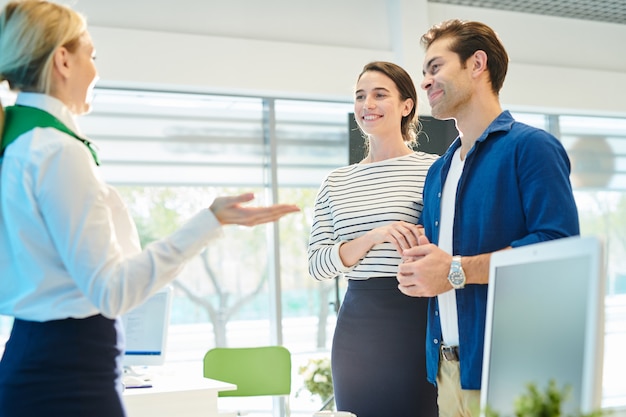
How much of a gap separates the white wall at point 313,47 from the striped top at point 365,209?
297cm

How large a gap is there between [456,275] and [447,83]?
0.64 meters

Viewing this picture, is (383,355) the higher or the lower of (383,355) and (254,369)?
the higher

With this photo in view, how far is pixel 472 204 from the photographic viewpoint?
1.99 metres

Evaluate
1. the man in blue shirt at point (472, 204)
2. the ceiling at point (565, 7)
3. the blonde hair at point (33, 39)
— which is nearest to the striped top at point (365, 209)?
the man in blue shirt at point (472, 204)

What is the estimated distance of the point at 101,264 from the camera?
1.31 metres

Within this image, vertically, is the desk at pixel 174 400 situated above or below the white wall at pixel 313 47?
below

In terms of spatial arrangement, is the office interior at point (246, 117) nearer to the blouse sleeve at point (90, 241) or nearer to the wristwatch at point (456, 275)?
the wristwatch at point (456, 275)

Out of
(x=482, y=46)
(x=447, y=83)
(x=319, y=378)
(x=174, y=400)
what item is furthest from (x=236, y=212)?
(x=319, y=378)

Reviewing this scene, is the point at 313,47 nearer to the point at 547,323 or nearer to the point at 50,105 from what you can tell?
the point at 50,105

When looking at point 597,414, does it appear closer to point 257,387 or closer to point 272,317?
point 257,387

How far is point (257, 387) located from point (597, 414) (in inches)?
131

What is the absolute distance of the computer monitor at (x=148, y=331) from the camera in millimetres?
3697

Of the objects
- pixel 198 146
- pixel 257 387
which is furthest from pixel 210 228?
pixel 198 146

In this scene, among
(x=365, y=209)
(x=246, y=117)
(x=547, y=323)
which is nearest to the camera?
(x=547, y=323)
